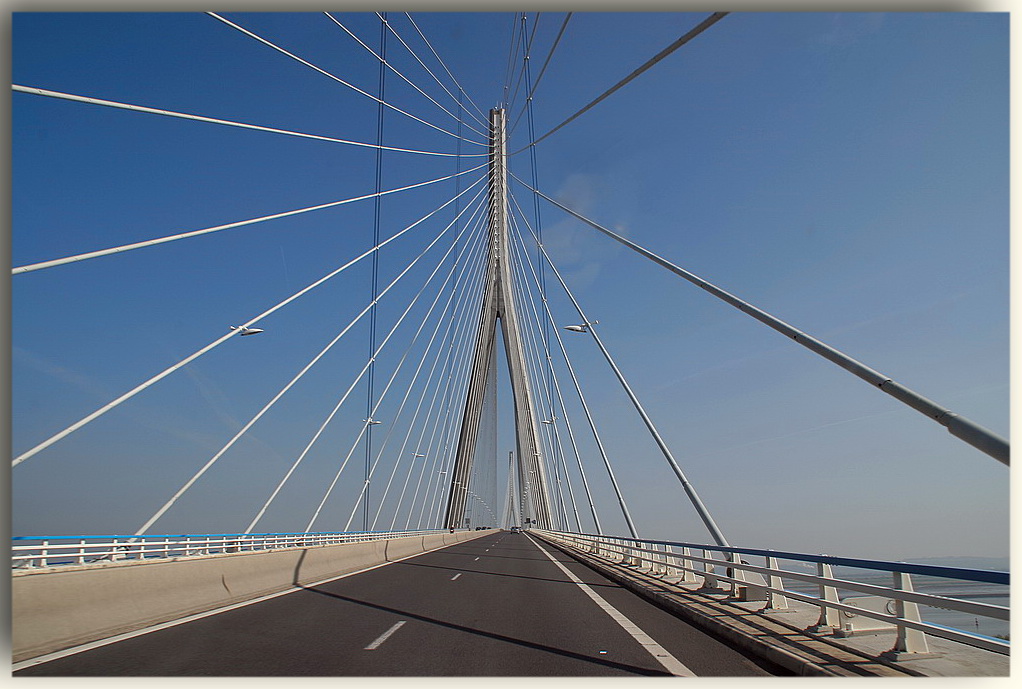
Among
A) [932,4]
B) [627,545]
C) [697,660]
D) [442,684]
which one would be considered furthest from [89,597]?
[627,545]

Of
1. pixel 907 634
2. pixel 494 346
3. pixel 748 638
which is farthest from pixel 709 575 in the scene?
pixel 494 346

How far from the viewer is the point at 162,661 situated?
7070 millimetres

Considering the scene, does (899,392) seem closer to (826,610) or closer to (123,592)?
(826,610)

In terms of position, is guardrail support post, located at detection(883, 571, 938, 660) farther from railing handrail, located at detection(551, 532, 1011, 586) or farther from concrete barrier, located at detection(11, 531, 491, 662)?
concrete barrier, located at detection(11, 531, 491, 662)

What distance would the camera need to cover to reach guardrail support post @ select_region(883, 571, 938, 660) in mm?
6695

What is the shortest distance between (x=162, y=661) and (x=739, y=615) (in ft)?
22.4

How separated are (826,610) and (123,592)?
8.29 metres

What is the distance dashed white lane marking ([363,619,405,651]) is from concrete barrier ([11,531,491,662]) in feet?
9.81

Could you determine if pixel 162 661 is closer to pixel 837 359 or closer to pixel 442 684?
pixel 442 684

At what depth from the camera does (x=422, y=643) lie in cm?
852

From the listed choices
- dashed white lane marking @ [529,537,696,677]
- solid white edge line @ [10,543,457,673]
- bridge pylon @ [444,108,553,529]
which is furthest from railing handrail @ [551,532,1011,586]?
bridge pylon @ [444,108,553,529]

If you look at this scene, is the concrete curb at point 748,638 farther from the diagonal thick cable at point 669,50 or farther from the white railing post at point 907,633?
the diagonal thick cable at point 669,50

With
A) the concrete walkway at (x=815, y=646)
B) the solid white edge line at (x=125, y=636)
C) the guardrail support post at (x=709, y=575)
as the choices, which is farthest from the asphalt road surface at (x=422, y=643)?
the guardrail support post at (x=709, y=575)

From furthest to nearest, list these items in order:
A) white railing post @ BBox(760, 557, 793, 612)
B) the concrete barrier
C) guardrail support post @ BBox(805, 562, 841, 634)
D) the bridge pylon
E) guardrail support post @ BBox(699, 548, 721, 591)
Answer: the bridge pylon → guardrail support post @ BBox(699, 548, 721, 591) → white railing post @ BBox(760, 557, 793, 612) → guardrail support post @ BBox(805, 562, 841, 634) → the concrete barrier
